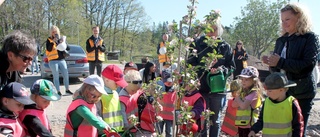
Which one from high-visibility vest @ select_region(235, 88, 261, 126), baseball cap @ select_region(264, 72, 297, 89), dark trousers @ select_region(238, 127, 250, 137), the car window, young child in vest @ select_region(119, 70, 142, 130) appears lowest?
dark trousers @ select_region(238, 127, 250, 137)

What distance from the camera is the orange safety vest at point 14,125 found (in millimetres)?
2391

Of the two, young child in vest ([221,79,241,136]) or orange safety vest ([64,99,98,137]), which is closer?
orange safety vest ([64,99,98,137])

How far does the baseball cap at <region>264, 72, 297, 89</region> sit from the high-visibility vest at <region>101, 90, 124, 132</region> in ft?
5.36

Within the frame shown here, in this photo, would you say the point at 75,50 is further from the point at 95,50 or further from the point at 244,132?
the point at 244,132

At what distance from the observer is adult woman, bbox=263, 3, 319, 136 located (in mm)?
2834

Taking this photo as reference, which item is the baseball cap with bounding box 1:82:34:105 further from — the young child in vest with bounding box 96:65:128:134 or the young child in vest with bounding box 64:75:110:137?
the young child in vest with bounding box 96:65:128:134

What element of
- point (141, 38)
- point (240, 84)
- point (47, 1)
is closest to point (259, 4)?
point (141, 38)

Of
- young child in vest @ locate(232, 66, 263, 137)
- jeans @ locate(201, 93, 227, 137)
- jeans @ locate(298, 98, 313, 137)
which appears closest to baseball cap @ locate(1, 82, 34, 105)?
jeans @ locate(201, 93, 227, 137)

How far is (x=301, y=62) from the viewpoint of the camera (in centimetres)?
282

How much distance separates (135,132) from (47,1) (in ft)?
92.8

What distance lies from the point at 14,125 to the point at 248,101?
2.74 metres

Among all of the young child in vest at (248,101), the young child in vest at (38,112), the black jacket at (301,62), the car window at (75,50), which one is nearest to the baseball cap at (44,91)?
the young child in vest at (38,112)

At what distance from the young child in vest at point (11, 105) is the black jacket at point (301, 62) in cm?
226

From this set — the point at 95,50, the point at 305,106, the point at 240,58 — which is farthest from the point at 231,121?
the point at 240,58
